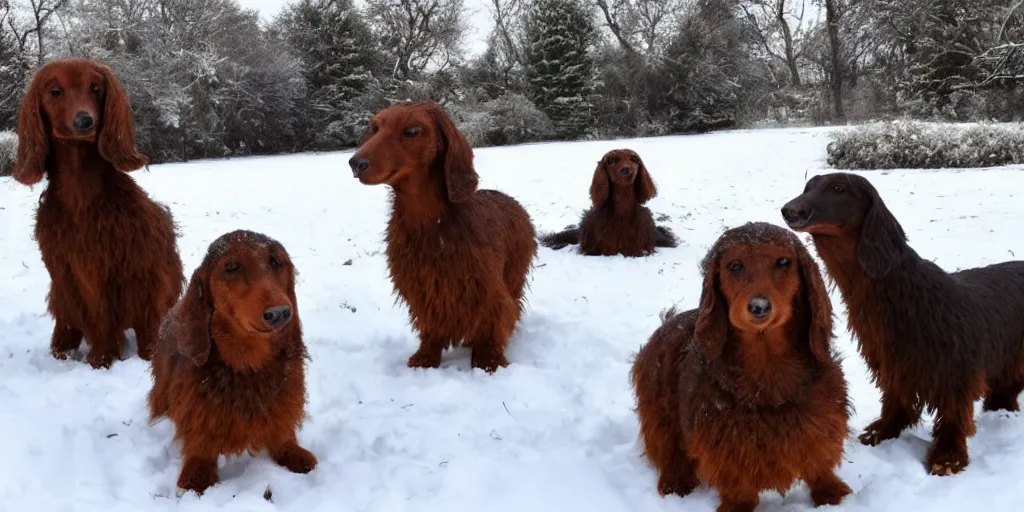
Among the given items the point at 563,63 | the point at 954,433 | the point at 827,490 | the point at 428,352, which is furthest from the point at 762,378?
the point at 563,63

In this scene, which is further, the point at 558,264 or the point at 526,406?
the point at 558,264

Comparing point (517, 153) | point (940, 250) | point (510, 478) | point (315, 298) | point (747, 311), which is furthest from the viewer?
point (517, 153)

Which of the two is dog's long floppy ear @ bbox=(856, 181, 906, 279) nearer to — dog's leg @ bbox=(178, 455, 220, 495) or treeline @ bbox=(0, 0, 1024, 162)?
dog's leg @ bbox=(178, 455, 220, 495)

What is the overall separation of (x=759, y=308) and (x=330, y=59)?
79.3 ft

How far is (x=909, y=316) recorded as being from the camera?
317 cm

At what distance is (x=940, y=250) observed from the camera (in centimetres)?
680

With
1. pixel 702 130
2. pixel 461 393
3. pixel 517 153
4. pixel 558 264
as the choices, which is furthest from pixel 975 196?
pixel 702 130

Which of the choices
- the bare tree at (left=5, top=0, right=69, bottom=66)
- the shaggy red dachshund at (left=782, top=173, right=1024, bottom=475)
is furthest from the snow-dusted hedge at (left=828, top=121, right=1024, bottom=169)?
the bare tree at (left=5, top=0, right=69, bottom=66)

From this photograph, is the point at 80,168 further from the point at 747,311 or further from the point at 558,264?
the point at 558,264

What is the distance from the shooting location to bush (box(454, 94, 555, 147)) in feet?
70.9

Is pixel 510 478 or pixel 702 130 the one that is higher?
pixel 702 130

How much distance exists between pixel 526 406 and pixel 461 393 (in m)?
0.41

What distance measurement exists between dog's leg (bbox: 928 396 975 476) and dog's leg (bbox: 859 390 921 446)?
0.15 metres

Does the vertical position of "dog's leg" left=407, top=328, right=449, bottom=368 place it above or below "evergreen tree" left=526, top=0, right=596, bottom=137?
below
